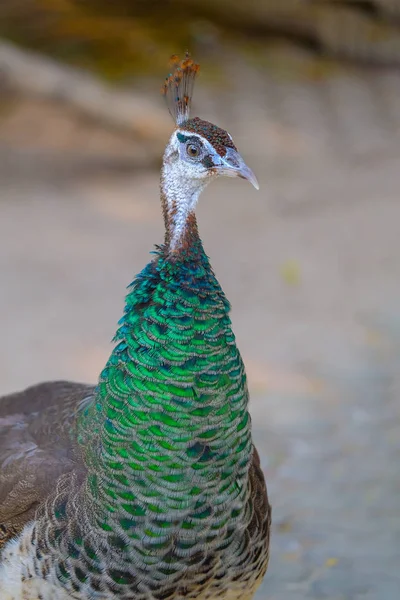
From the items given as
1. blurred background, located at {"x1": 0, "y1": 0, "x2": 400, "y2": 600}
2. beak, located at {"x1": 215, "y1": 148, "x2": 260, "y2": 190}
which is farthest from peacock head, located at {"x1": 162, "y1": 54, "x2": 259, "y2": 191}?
blurred background, located at {"x1": 0, "y1": 0, "x2": 400, "y2": 600}

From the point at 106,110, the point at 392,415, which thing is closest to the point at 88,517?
the point at 392,415

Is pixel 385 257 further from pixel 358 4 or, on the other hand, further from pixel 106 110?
pixel 358 4

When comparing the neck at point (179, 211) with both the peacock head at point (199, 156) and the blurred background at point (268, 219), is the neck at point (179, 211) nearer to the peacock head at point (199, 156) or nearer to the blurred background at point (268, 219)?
the peacock head at point (199, 156)

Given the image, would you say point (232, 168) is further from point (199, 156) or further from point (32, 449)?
point (32, 449)

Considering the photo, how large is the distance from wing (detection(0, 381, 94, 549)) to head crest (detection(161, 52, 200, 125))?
3.03 ft

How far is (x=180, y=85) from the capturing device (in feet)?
8.09

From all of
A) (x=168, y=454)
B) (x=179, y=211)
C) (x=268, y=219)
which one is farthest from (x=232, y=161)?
(x=268, y=219)

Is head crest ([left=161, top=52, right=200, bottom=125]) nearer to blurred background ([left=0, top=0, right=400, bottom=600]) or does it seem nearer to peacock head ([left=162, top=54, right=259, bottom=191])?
peacock head ([left=162, top=54, right=259, bottom=191])

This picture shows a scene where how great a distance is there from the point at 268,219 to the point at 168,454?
4624mm

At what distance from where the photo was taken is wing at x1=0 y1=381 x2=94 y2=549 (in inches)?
99.7

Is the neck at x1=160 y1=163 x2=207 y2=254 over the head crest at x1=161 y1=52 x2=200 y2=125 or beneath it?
beneath

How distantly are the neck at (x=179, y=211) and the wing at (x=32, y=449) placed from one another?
0.64 meters

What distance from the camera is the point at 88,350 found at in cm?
496

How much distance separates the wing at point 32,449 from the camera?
2.53m
